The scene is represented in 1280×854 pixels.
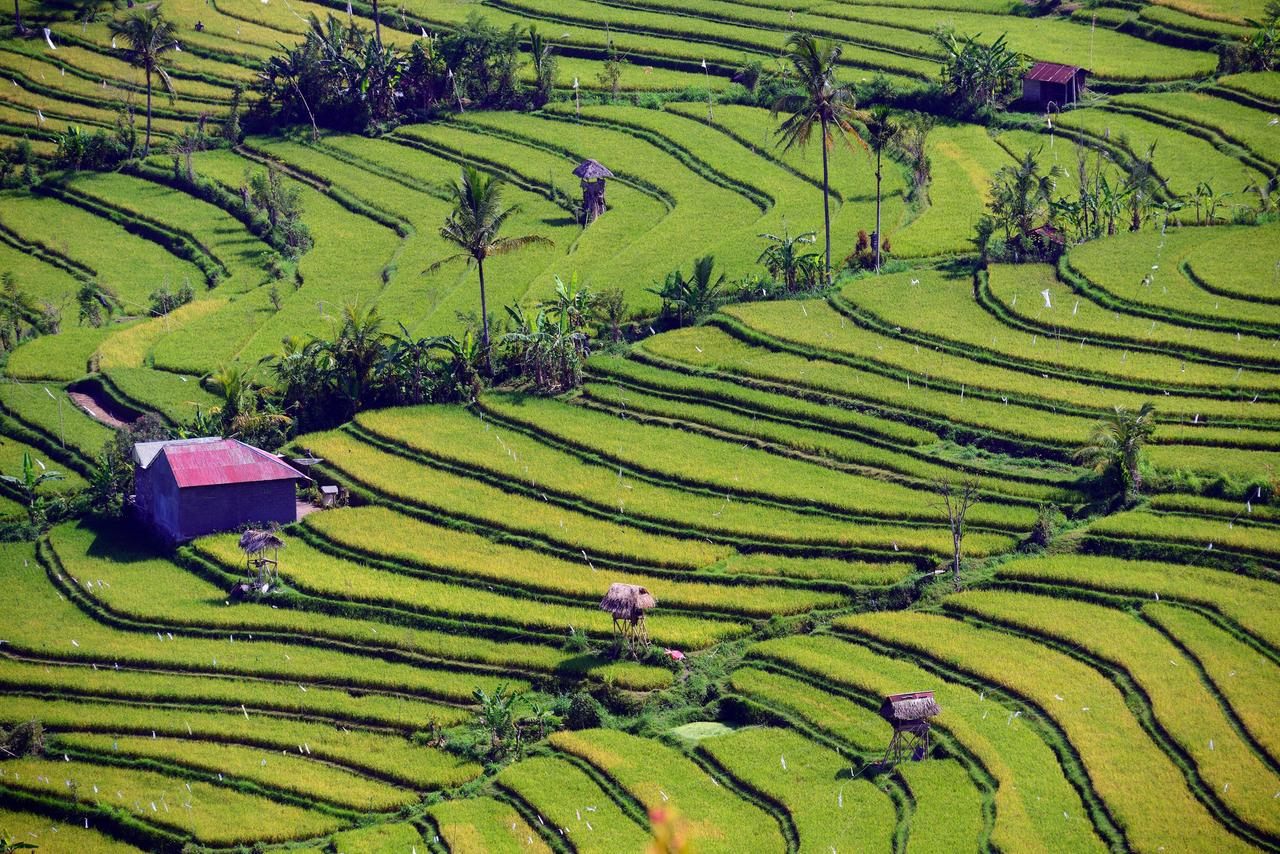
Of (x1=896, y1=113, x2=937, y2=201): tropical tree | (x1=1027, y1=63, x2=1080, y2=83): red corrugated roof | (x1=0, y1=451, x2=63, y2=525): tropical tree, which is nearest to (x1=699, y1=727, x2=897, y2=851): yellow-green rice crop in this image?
(x1=0, y1=451, x2=63, y2=525): tropical tree

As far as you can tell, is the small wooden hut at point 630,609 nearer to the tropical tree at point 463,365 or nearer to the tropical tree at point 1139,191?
the tropical tree at point 463,365

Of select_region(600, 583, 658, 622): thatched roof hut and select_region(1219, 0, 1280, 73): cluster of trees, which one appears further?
select_region(1219, 0, 1280, 73): cluster of trees

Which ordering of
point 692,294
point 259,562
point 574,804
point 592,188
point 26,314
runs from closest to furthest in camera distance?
point 574,804, point 259,562, point 692,294, point 26,314, point 592,188

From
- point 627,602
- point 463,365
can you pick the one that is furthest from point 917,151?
point 627,602

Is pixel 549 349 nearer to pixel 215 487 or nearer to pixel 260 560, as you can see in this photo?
pixel 215 487

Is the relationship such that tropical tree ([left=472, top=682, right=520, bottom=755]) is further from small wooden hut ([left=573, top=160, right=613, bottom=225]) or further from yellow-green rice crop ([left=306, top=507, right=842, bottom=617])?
small wooden hut ([left=573, top=160, right=613, bottom=225])

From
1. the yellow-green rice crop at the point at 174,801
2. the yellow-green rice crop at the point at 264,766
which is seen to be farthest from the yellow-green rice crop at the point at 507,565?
the yellow-green rice crop at the point at 174,801
